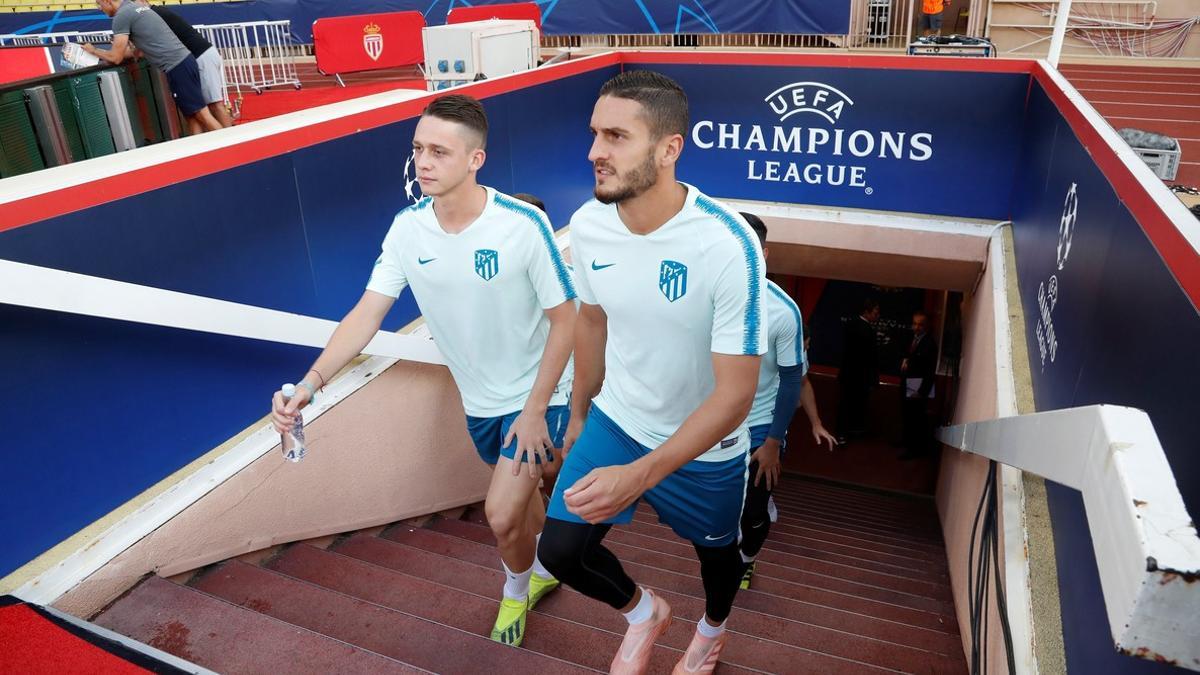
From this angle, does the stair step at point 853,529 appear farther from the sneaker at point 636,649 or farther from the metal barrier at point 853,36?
the metal barrier at point 853,36

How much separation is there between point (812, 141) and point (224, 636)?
5652mm

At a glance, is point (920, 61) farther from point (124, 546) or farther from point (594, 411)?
point (124, 546)

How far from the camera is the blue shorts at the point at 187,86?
286 inches

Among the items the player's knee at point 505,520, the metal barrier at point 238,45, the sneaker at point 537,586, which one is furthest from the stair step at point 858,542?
the metal barrier at point 238,45

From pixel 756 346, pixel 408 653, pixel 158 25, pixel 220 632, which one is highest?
pixel 158 25

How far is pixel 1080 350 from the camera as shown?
267 cm

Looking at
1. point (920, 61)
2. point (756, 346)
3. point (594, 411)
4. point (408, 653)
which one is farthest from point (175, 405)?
point (920, 61)

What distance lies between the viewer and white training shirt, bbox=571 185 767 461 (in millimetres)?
2350

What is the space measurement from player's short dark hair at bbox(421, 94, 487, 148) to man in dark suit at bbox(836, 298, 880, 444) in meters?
7.55

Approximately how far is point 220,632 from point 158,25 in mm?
5978

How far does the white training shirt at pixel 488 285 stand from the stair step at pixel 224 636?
1083mm

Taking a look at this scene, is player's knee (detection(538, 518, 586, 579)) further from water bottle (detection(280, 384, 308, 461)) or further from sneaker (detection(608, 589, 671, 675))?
water bottle (detection(280, 384, 308, 461))

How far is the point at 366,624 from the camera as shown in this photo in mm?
3186

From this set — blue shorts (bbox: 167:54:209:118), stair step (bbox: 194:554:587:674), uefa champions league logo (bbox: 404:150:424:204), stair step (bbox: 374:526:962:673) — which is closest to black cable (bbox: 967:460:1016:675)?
stair step (bbox: 374:526:962:673)
